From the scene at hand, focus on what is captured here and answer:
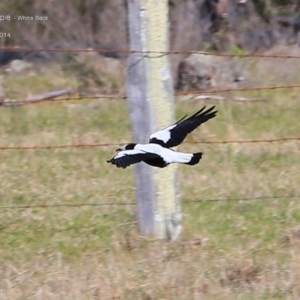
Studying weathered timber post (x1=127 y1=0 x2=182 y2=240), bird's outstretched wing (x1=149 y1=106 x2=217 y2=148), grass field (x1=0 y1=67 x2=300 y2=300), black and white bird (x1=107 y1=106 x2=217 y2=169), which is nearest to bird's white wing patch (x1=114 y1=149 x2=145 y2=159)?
black and white bird (x1=107 y1=106 x2=217 y2=169)

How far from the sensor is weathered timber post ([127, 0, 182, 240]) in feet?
14.9

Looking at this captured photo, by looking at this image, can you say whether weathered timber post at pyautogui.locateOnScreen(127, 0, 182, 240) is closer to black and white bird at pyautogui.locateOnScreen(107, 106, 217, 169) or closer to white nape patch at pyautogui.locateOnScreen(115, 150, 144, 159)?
black and white bird at pyautogui.locateOnScreen(107, 106, 217, 169)

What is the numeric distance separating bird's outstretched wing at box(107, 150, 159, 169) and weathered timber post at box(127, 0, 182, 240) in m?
1.45

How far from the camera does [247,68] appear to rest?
10.4 metres

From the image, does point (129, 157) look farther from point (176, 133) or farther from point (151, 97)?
point (151, 97)

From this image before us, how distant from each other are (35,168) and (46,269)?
2127 millimetres

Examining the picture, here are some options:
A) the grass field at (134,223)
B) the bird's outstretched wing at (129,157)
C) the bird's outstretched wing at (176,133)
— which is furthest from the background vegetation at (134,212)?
the bird's outstretched wing at (129,157)

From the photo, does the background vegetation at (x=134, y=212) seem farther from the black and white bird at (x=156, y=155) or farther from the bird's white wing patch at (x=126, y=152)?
the bird's white wing patch at (x=126, y=152)

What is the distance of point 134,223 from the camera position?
517 cm

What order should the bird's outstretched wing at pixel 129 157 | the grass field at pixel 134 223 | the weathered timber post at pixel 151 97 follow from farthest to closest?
the weathered timber post at pixel 151 97
the grass field at pixel 134 223
the bird's outstretched wing at pixel 129 157

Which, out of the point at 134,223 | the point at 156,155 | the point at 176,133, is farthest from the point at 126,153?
the point at 134,223

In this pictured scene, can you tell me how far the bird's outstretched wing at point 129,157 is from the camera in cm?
306

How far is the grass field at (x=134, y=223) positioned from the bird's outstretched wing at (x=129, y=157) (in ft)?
3.72

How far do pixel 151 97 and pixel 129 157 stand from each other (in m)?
1.55
